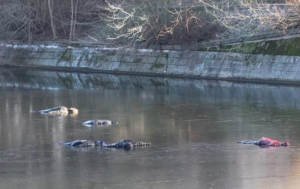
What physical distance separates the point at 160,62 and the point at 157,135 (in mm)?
22204

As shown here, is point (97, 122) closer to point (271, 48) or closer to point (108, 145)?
point (108, 145)

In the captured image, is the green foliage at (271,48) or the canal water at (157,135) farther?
the green foliage at (271,48)

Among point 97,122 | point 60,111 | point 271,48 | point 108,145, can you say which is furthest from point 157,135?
point 271,48

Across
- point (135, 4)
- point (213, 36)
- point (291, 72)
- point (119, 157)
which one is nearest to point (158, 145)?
point (119, 157)

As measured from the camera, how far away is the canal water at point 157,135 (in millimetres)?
13453

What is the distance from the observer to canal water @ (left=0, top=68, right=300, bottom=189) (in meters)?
13.5

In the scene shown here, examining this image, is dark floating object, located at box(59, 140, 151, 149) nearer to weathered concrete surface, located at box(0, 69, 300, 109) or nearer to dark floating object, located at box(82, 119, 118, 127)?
dark floating object, located at box(82, 119, 118, 127)

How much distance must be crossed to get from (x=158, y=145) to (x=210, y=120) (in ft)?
16.4

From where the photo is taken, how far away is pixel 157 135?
18906 millimetres

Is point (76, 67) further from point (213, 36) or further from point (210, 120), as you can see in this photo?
point (210, 120)

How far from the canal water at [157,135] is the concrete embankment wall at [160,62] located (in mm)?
1957

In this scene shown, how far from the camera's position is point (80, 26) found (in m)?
51.6

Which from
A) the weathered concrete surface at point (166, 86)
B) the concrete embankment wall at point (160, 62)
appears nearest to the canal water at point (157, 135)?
the weathered concrete surface at point (166, 86)

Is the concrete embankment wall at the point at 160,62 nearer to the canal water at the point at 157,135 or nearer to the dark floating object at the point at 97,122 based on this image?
the canal water at the point at 157,135
